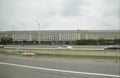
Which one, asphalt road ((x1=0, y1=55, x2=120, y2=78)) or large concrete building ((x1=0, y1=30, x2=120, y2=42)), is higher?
large concrete building ((x1=0, y1=30, x2=120, y2=42))

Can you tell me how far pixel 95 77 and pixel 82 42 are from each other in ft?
294

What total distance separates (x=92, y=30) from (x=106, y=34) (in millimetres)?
12613

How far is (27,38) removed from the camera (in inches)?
6201

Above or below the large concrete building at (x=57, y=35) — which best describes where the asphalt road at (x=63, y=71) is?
below

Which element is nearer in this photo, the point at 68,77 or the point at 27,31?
the point at 68,77

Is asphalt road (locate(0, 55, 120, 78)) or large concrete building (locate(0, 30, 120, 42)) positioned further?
large concrete building (locate(0, 30, 120, 42))

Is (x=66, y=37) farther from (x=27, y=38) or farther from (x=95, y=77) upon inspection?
(x=95, y=77)

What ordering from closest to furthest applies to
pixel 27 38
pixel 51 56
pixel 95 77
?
pixel 95 77 < pixel 51 56 < pixel 27 38

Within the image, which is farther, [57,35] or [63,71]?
[57,35]

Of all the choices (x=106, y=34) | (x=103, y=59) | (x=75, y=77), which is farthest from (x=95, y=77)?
(x=106, y=34)

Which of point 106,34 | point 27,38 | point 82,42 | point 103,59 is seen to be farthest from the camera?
point 27,38

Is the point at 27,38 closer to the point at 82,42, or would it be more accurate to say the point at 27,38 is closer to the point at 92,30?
the point at 92,30

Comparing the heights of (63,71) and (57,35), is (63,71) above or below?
below

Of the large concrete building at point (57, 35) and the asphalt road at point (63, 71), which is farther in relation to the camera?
the large concrete building at point (57, 35)
